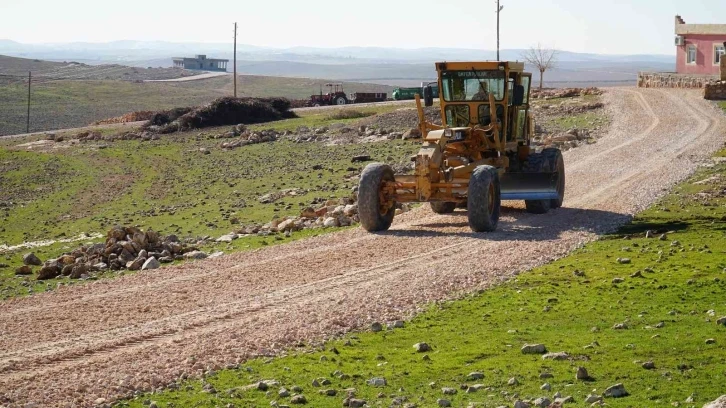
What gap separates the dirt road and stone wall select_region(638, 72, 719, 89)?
47962mm

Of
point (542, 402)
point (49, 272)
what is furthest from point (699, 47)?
point (542, 402)

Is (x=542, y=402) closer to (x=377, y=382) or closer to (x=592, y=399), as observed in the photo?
(x=592, y=399)

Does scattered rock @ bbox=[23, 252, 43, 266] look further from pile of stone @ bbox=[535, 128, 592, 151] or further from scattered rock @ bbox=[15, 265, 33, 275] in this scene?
pile of stone @ bbox=[535, 128, 592, 151]

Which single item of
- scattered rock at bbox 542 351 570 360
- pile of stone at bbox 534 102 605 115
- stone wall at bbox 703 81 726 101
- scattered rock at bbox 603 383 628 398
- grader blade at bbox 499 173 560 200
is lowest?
scattered rock at bbox 603 383 628 398

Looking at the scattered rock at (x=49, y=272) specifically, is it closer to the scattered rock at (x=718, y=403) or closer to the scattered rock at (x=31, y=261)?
the scattered rock at (x=31, y=261)

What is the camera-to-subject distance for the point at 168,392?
1373cm

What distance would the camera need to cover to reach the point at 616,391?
41.4 feet

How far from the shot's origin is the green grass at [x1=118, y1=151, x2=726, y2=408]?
1312cm

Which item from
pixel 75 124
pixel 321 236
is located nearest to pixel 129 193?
pixel 321 236

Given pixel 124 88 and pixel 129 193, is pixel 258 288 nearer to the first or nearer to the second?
pixel 129 193

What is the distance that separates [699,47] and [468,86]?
70.0 meters

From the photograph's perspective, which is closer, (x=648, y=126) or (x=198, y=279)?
(x=198, y=279)

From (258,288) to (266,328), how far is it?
351cm

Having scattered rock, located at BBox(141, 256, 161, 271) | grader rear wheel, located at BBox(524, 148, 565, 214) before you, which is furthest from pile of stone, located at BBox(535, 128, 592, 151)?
scattered rock, located at BBox(141, 256, 161, 271)
